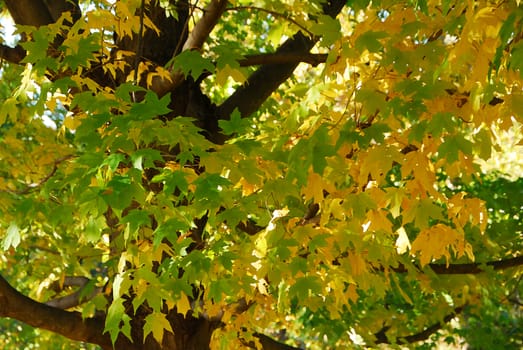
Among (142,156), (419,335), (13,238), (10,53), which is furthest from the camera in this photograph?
(419,335)

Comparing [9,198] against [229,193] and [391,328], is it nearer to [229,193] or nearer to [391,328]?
[229,193]

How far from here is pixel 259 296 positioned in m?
4.74

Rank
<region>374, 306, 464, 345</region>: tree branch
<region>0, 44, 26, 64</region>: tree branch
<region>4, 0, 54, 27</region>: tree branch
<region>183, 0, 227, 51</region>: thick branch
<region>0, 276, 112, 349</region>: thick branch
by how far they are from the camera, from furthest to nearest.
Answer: <region>374, 306, 464, 345</region>: tree branch
<region>4, 0, 54, 27</region>: tree branch
<region>0, 44, 26, 64</region>: tree branch
<region>0, 276, 112, 349</region>: thick branch
<region>183, 0, 227, 51</region>: thick branch

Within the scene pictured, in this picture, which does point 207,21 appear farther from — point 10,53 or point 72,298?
point 72,298

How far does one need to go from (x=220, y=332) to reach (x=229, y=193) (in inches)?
87.4

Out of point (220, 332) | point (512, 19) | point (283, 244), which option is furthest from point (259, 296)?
point (512, 19)

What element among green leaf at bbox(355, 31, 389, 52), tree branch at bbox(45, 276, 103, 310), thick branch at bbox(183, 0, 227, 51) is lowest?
tree branch at bbox(45, 276, 103, 310)

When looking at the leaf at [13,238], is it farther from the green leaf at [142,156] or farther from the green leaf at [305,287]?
the green leaf at [305,287]

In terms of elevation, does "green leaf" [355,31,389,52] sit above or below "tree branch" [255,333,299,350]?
above

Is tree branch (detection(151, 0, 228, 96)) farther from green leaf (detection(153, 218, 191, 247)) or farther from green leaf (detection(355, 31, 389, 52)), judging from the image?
green leaf (detection(153, 218, 191, 247))

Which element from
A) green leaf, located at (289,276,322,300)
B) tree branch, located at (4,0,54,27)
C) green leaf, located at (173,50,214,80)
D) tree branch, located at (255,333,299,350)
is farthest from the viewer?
tree branch, located at (255,333,299,350)

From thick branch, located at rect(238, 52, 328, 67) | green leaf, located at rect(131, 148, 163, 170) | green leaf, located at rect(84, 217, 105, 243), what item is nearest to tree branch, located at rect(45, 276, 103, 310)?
thick branch, located at rect(238, 52, 328, 67)

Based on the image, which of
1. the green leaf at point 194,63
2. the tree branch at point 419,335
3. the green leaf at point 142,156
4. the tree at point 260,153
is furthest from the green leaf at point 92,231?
the tree branch at point 419,335

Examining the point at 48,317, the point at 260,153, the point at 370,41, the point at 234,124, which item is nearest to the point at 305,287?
the point at 260,153
